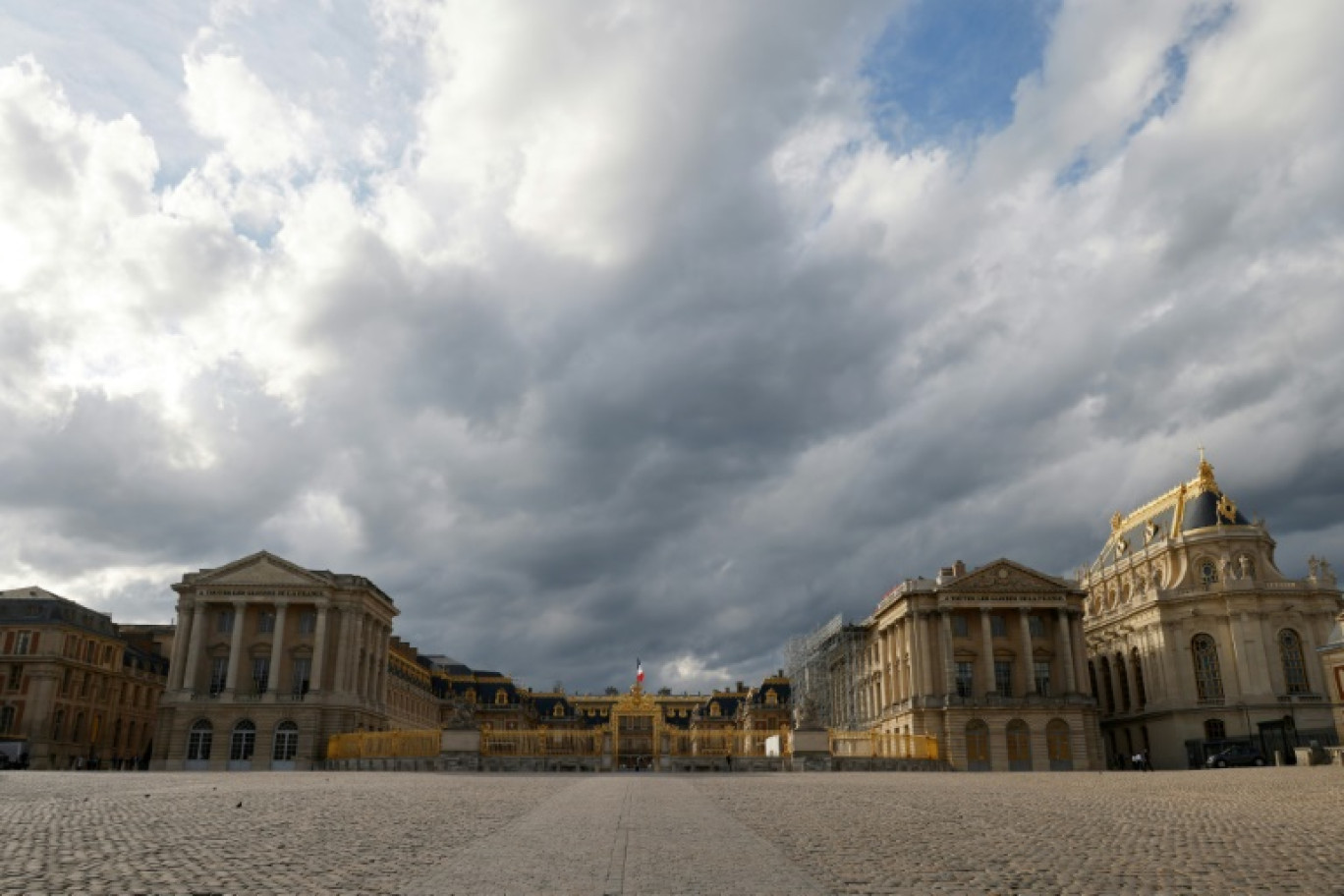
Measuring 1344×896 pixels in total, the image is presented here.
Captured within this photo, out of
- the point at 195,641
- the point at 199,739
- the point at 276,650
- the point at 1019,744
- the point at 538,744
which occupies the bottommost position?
the point at 538,744

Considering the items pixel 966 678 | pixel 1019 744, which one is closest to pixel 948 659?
pixel 966 678

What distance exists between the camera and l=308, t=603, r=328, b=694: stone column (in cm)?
6689

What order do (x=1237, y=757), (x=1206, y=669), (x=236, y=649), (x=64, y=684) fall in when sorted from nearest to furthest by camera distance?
(x=1237, y=757), (x=236, y=649), (x=1206, y=669), (x=64, y=684)

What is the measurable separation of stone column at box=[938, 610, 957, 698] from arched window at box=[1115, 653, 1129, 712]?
2210 cm

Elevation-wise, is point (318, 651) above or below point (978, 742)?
above

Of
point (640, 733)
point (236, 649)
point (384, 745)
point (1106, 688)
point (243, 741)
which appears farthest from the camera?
point (1106, 688)

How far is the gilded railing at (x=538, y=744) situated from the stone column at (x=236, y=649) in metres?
25.6

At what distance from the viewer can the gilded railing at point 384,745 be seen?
50375mm

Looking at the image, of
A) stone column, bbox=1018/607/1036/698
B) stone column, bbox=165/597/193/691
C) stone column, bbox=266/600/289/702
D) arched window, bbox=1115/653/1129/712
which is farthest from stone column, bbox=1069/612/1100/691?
stone column, bbox=165/597/193/691

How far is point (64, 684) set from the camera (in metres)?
76.9

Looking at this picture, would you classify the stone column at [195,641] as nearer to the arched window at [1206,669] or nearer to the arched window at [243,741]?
the arched window at [243,741]

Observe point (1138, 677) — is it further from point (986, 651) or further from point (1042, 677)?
point (986, 651)

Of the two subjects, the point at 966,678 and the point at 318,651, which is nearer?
the point at 318,651

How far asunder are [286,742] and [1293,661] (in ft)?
233
